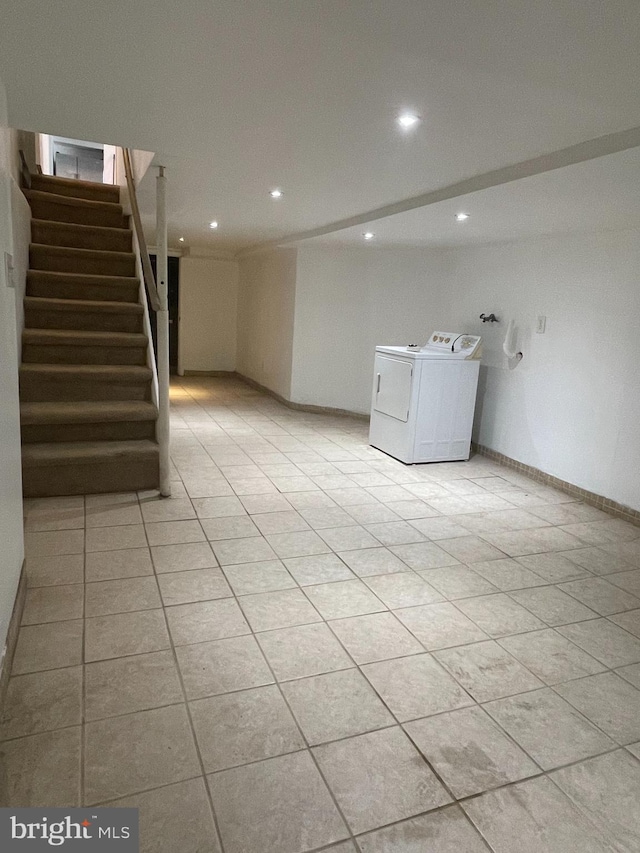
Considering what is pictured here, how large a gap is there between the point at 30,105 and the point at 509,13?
80.0 inches

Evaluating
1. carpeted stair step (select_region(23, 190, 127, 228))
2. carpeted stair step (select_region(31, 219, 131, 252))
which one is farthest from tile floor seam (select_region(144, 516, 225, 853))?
carpeted stair step (select_region(23, 190, 127, 228))

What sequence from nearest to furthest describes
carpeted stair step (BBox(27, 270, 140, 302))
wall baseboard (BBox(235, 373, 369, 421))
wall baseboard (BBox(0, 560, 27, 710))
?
wall baseboard (BBox(0, 560, 27, 710))
carpeted stair step (BBox(27, 270, 140, 302))
wall baseboard (BBox(235, 373, 369, 421))

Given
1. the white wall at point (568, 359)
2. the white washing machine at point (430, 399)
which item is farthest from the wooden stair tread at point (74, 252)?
the white wall at point (568, 359)

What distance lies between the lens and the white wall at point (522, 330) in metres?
3.84

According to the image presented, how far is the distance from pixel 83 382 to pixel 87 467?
29.2 inches

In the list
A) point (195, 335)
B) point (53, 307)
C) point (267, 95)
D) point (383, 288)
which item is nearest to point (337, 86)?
point (267, 95)

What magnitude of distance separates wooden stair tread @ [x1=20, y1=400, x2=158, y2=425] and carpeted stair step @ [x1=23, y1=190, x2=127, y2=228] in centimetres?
233

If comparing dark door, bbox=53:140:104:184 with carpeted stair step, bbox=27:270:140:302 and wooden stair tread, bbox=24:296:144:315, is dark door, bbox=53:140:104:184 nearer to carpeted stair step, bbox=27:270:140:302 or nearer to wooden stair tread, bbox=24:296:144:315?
carpeted stair step, bbox=27:270:140:302

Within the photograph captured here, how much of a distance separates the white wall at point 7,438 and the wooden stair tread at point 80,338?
1929mm

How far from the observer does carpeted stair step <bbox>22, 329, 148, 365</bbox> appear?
4.06 meters

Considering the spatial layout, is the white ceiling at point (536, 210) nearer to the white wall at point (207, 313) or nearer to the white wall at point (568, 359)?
the white wall at point (568, 359)

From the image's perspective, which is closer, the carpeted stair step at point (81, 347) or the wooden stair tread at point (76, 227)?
the carpeted stair step at point (81, 347)

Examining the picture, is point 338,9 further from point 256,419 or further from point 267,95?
point 256,419

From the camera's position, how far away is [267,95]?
2.12 metres
